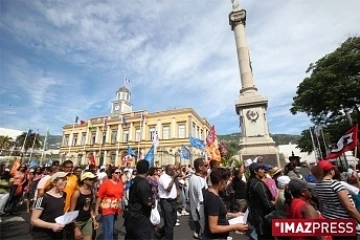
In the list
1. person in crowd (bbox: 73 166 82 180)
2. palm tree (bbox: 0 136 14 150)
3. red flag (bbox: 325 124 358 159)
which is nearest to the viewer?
person in crowd (bbox: 73 166 82 180)

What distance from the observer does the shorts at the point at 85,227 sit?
3.35m

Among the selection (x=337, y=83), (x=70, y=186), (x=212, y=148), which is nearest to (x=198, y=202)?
(x=70, y=186)

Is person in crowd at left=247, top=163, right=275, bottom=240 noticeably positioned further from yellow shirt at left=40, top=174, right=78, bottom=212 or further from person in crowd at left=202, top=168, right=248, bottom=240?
yellow shirt at left=40, top=174, right=78, bottom=212

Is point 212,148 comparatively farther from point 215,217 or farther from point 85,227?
point 215,217

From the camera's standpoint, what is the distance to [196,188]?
4.13 m

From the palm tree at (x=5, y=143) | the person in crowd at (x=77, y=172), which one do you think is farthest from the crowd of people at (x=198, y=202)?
the palm tree at (x=5, y=143)

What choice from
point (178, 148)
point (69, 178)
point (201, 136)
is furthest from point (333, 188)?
point (201, 136)

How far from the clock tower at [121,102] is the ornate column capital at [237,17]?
36.3 meters

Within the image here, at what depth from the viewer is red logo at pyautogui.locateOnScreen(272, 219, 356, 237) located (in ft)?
4.99

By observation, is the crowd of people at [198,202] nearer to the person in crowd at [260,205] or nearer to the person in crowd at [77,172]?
the person in crowd at [260,205]

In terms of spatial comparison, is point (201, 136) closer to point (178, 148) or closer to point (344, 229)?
point (178, 148)

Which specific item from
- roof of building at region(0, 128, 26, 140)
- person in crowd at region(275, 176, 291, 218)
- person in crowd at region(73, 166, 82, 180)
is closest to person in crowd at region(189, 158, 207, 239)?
person in crowd at region(275, 176, 291, 218)

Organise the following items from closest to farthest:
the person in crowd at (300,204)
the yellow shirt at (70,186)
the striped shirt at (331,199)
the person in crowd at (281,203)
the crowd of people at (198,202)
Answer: the person in crowd at (300,204)
the crowd of people at (198,202)
the striped shirt at (331,199)
the person in crowd at (281,203)
the yellow shirt at (70,186)

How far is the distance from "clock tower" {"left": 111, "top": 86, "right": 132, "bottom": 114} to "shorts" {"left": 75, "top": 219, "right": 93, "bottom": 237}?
44941 mm
